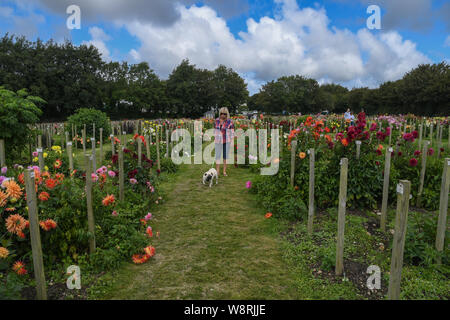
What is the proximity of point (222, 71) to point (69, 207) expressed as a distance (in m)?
63.2

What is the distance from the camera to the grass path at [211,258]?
2.95m

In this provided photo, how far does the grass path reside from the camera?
295cm

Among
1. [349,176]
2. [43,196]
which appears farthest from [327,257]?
[43,196]

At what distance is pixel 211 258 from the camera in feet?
11.9

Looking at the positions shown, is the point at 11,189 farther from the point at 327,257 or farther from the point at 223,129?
the point at 223,129

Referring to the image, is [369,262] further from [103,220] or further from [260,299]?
[103,220]

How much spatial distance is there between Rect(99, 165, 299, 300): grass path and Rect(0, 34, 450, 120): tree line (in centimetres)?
3657

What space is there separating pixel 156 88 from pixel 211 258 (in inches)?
2067

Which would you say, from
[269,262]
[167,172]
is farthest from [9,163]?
[269,262]

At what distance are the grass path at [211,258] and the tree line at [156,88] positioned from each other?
36.6 meters

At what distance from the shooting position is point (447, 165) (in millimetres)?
3205

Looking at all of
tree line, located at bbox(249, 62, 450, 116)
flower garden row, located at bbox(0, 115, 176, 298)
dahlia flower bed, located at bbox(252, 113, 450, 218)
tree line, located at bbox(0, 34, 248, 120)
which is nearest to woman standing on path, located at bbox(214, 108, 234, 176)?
dahlia flower bed, located at bbox(252, 113, 450, 218)

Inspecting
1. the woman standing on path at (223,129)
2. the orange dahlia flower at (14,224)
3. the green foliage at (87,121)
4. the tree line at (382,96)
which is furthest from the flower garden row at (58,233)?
the tree line at (382,96)

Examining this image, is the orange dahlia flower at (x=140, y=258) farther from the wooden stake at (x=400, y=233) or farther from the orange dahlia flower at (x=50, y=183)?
the wooden stake at (x=400, y=233)
